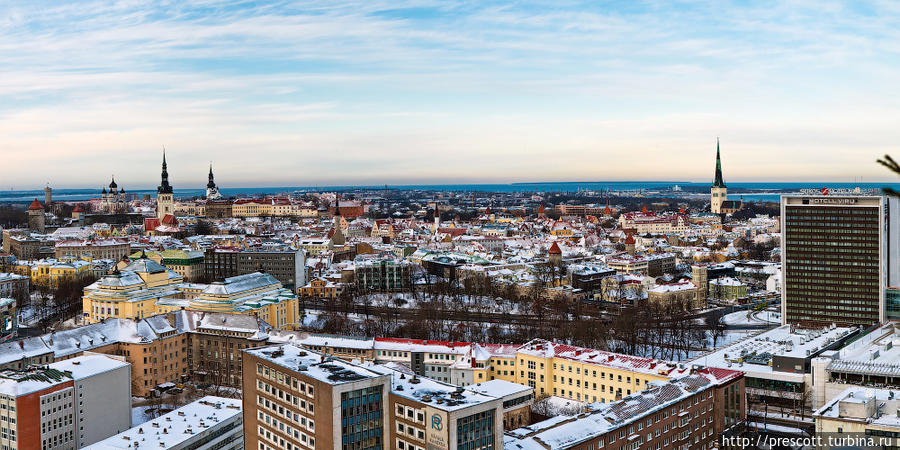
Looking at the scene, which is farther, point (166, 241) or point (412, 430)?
point (166, 241)

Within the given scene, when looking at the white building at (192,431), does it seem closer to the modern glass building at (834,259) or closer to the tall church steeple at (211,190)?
the modern glass building at (834,259)

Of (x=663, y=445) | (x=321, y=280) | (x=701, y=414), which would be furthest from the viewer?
(x=321, y=280)

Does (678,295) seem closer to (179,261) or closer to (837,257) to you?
(837,257)

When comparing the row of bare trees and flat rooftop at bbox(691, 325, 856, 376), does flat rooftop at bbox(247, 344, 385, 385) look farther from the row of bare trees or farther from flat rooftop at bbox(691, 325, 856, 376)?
the row of bare trees

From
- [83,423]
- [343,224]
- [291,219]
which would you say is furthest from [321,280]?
[291,219]

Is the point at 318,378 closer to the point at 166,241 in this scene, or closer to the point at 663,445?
the point at 663,445

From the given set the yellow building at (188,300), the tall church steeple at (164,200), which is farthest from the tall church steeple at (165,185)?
the yellow building at (188,300)
